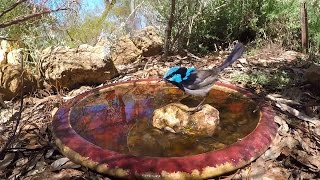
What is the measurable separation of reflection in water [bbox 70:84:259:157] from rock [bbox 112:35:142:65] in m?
1.62

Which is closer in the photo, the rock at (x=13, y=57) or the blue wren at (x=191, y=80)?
the blue wren at (x=191, y=80)

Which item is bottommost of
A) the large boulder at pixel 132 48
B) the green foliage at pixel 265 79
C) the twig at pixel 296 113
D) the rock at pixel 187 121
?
the twig at pixel 296 113

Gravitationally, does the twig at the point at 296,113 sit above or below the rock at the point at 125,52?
below

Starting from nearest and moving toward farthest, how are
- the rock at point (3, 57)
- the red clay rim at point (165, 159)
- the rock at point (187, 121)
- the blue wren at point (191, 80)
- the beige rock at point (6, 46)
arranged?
the red clay rim at point (165, 159) < the rock at point (187, 121) < the blue wren at point (191, 80) < the rock at point (3, 57) < the beige rock at point (6, 46)

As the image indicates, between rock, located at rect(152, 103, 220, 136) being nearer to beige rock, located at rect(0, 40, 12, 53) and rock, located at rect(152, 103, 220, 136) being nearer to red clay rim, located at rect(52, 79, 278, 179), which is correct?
red clay rim, located at rect(52, 79, 278, 179)

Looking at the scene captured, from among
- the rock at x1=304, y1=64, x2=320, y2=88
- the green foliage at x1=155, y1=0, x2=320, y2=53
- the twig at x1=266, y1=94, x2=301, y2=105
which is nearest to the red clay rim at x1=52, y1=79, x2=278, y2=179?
the twig at x1=266, y1=94, x2=301, y2=105

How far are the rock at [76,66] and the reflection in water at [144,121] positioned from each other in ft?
2.15

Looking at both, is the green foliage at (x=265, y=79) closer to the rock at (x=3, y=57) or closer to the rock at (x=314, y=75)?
the rock at (x=314, y=75)

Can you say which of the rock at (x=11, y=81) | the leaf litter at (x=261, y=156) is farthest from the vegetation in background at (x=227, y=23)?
the leaf litter at (x=261, y=156)

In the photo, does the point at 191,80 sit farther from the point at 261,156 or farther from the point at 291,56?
the point at 291,56

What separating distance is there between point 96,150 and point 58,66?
67.8 inches

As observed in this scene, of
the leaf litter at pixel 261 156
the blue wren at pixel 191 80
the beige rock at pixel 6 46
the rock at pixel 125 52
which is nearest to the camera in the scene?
the leaf litter at pixel 261 156

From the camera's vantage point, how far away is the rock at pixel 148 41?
4656 millimetres

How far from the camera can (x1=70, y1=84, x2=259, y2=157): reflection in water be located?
2096 mm
